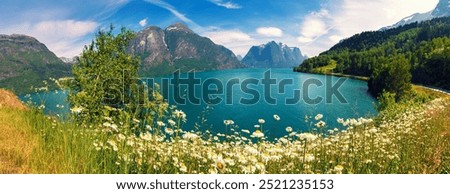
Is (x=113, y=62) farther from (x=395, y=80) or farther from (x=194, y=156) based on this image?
(x=395, y=80)

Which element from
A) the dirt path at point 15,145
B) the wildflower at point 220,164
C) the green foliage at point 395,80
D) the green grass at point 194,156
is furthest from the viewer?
the green foliage at point 395,80

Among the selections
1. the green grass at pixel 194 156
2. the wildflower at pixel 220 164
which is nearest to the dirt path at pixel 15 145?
the green grass at pixel 194 156

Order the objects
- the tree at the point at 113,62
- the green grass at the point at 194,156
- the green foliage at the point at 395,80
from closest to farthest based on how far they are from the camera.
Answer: the green grass at the point at 194,156 → the tree at the point at 113,62 → the green foliage at the point at 395,80

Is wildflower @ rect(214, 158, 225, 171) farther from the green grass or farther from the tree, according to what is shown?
the tree

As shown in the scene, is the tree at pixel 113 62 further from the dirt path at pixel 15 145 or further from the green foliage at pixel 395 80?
the green foliage at pixel 395 80

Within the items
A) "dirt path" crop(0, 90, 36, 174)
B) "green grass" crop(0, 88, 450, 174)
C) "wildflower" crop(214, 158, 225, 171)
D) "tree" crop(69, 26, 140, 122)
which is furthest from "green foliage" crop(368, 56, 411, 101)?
"wildflower" crop(214, 158, 225, 171)

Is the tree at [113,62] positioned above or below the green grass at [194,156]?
above

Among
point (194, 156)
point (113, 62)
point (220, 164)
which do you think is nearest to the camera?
point (220, 164)

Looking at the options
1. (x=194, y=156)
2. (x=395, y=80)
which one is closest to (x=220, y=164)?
(x=194, y=156)

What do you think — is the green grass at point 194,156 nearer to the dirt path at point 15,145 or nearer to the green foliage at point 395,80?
the dirt path at point 15,145

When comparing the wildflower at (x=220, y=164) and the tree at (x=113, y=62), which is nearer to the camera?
the wildflower at (x=220, y=164)

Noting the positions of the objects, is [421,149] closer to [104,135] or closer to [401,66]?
[104,135]

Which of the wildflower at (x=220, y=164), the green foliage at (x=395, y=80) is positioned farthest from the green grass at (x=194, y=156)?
the green foliage at (x=395, y=80)

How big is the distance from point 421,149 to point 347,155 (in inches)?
78.2
